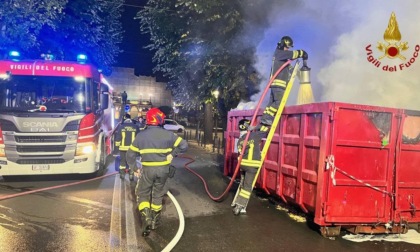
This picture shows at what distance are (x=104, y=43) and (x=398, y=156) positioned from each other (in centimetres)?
1881

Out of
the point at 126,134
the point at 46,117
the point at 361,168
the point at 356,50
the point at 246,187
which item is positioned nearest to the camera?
the point at 361,168

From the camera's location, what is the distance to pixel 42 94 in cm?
790

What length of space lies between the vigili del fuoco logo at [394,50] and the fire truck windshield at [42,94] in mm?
6584

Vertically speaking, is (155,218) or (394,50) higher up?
(394,50)

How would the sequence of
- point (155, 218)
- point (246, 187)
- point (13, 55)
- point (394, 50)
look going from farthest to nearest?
point (13, 55) → point (394, 50) → point (246, 187) → point (155, 218)

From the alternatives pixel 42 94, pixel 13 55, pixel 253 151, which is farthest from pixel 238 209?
pixel 13 55

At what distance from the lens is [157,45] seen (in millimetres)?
15742

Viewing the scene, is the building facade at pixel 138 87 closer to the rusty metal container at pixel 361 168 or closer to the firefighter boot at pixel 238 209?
the firefighter boot at pixel 238 209

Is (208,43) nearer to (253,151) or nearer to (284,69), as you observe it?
(284,69)

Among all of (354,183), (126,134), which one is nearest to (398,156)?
(354,183)

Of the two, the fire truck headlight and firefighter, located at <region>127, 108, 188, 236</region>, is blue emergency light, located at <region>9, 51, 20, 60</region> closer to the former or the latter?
the fire truck headlight

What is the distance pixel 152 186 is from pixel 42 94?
15.1ft

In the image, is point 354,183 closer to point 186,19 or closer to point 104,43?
point 186,19

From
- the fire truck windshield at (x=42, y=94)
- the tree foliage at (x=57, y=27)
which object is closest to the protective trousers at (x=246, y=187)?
the fire truck windshield at (x=42, y=94)
